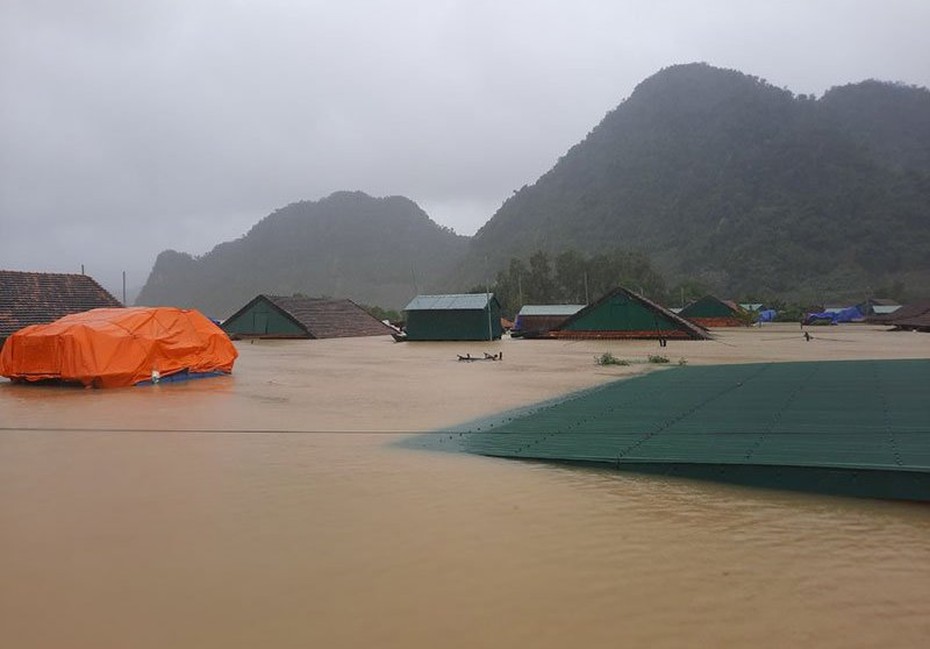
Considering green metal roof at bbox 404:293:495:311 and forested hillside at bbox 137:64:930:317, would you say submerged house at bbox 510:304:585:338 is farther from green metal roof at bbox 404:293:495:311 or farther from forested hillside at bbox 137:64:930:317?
forested hillside at bbox 137:64:930:317

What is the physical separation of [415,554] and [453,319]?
26.4 m

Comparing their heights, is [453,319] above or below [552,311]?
below

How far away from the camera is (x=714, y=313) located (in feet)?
155

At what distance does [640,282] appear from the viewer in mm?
57938

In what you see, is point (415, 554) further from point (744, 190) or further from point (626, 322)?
point (744, 190)

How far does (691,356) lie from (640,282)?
39.7m

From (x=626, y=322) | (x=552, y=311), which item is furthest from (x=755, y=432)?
(x=552, y=311)

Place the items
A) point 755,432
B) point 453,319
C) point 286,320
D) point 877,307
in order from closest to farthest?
point 755,432 < point 453,319 < point 286,320 < point 877,307

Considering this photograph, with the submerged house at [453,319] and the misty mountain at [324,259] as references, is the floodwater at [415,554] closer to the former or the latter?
the submerged house at [453,319]

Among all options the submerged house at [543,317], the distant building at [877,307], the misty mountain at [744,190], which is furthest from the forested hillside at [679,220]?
the submerged house at [543,317]

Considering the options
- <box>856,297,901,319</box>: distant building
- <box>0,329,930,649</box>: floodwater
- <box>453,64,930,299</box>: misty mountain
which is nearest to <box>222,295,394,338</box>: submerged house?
<box>0,329,930,649</box>: floodwater

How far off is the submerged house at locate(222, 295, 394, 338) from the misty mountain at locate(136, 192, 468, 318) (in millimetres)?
63571

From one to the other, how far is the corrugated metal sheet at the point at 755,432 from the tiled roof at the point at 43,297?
702 inches

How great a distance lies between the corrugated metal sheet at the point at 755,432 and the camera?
4984mm
